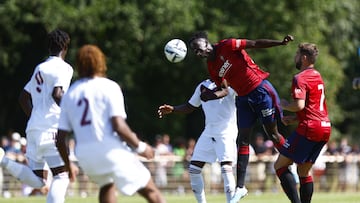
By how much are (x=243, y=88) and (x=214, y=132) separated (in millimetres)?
1241

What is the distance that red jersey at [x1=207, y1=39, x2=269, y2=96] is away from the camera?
45.3 ft

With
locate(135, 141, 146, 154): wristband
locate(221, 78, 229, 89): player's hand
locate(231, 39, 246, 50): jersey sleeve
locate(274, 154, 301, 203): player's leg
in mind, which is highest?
locate(231, 39, 246, 50): jersey sleeve

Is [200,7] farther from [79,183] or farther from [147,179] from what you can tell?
[147,179]

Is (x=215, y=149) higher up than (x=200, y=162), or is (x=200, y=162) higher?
(x=215, y=149)

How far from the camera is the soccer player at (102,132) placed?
9.41 meters

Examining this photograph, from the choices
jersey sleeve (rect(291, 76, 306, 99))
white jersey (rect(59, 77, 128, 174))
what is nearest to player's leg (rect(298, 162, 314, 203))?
jersey sleeve (rect(291, 76, 306, 99))

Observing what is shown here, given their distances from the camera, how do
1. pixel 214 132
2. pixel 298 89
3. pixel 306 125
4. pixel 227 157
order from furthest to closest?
1. pixel 214 132
2. pixel 227 157
3. pixel 306 125
4. pixel 298 89

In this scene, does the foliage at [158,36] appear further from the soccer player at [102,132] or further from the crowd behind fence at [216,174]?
the soccer player at [102,132]

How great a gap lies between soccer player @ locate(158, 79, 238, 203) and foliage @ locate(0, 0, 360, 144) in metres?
18.3

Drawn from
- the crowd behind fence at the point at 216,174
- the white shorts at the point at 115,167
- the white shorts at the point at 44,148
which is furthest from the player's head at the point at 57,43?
the crowd behind fence at the point at 216,174

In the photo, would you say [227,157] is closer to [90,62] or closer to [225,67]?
[225,67]

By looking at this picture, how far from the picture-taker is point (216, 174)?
28891 millimetres

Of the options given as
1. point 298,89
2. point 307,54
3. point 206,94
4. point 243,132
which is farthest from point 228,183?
point 307,54

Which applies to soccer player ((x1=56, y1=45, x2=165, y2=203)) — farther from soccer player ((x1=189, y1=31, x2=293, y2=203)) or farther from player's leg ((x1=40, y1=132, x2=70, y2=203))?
soccer player ((x1=189, y1=31, x2=293, y2=203))
